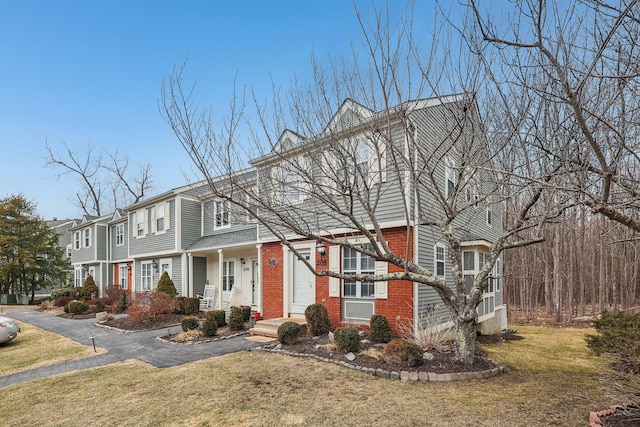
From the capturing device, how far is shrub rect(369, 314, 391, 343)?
350 inches

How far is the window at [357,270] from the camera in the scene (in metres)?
10.1

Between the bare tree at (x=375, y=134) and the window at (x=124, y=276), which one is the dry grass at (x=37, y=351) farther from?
the window at (x=124, y=276)

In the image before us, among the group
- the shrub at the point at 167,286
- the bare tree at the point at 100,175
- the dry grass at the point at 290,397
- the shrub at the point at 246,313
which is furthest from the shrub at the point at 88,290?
the dry grass at the point at 290,397

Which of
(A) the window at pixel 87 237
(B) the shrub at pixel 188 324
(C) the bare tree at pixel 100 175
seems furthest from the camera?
(C) the bare tree at pixel 100 175

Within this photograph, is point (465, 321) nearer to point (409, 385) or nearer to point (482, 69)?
point (409, 385)

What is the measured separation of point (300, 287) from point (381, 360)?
501 centimetres

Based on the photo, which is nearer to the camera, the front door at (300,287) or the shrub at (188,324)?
the shrub at (188,324)

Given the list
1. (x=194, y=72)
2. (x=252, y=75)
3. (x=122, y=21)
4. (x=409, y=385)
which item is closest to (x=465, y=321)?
(x=409, y=385)

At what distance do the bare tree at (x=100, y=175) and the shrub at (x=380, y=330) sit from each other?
30.5m

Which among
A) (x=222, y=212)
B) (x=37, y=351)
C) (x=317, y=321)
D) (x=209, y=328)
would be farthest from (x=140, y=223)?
(x=317, y=321)

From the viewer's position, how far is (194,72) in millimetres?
6875

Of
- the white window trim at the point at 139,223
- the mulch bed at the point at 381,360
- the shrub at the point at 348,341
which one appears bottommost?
the mulch bed at the point at 381,360

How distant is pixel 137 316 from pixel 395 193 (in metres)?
10.5

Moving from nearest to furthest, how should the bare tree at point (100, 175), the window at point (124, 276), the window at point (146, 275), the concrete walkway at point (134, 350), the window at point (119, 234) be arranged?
the concrete walkway at point (134, 350), the window at point (146, 275), the window at point (124, 276), the window at point (119, 234), the bare tree at point (100, 175)
